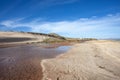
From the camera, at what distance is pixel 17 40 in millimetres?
46156

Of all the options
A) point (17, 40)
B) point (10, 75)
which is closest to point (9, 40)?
point (17, 40)

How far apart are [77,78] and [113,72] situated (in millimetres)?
2309

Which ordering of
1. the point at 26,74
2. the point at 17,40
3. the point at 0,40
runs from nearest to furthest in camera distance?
1. the point at 26,74
2. the point at 0,40
3. the point at 17,40

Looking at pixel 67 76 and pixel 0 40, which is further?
pixel 0 40

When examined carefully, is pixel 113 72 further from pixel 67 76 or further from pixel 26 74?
pixel 26 74

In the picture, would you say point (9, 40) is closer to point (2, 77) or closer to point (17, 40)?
point (17, 40)

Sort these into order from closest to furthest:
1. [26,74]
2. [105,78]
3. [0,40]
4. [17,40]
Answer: [105,78]
[26,74]
[0,40]
[17,40]

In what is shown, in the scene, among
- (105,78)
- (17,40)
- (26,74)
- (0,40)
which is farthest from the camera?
(17,40)

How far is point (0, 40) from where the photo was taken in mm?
41719

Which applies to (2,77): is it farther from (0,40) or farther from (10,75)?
(0,40)

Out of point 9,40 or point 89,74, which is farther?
point 9,40

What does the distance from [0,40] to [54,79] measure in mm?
38050

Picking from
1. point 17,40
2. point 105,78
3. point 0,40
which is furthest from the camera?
point 17,40

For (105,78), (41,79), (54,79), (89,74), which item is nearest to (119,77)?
(105,78)
